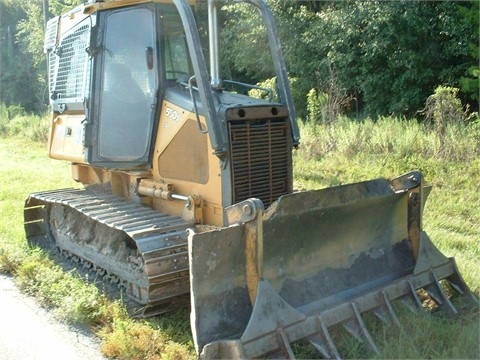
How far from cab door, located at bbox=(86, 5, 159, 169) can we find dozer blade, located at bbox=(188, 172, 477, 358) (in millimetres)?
1780

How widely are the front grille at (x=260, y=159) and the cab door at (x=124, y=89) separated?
959 mm

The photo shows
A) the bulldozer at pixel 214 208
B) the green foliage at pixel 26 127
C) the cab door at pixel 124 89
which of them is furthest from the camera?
the green foliage at pixel 26 127

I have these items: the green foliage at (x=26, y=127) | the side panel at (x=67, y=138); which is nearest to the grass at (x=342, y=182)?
the side panel at (x=67, y=138)

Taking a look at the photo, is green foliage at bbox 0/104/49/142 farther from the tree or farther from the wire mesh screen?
the wire mesh screen

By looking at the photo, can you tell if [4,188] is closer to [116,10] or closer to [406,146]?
[116,10]

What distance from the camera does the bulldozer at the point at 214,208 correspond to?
12.8 feet

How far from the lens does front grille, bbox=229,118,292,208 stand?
15.5ft

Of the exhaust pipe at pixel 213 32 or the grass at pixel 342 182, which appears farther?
the exhaust pipe at pixel 213 32

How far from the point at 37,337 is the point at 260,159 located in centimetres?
223

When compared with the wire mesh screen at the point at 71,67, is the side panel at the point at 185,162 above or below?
below

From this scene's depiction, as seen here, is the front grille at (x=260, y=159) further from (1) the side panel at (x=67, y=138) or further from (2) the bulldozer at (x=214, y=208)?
(1) the side panel at (x=67, y=138)

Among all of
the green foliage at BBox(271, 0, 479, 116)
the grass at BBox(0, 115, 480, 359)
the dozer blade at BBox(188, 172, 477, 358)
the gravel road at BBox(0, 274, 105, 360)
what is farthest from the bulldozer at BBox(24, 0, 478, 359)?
the green foliage at BBox(271, 0, 479, 116)

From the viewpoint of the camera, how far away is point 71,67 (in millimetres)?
6258

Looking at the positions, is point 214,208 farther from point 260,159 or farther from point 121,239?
point 121,239
